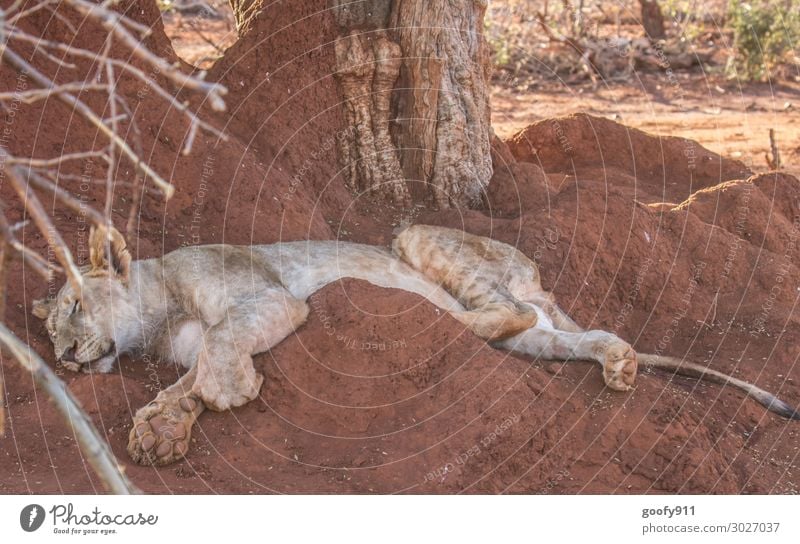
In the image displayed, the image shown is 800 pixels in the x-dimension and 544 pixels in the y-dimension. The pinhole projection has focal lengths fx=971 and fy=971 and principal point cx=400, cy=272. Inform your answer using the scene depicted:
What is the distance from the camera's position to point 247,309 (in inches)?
240

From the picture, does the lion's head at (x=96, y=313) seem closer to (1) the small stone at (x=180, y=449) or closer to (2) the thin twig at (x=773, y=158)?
(1) the small stone at (x=180, y=449)

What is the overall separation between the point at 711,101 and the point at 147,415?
13.2 metres

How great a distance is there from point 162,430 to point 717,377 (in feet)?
12.1

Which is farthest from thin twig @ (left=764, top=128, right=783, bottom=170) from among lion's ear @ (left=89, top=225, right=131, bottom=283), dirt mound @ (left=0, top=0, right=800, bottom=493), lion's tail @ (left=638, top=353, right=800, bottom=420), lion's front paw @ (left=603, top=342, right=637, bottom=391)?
lion's ear @ (left=89, top=225, right=131, bottom=283)

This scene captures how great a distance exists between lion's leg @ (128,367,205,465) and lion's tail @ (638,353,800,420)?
3.19 m

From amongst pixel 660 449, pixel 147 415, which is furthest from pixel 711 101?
pixel 147 415

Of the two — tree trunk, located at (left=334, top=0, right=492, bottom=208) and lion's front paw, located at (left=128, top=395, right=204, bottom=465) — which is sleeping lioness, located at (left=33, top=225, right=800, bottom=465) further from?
tree trunk, located at (left=334, top=0, right=492, bottom=208)

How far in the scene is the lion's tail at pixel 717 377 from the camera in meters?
6.31

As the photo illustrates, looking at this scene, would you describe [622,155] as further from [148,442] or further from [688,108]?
[688,108]

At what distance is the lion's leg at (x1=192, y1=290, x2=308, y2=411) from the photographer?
5.72 meters

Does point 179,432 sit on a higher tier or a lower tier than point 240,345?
lower

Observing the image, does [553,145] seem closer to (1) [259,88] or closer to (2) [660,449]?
(1) [259,88]

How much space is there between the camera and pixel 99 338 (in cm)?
621

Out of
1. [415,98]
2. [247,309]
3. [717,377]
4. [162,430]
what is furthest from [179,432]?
[415,98]
